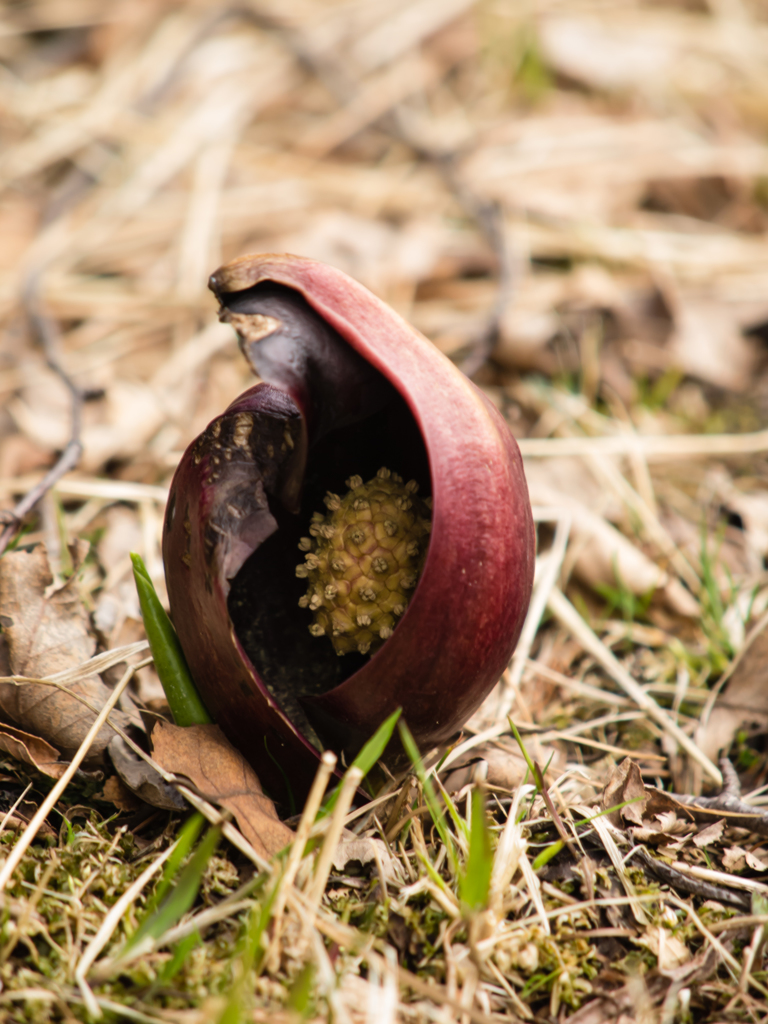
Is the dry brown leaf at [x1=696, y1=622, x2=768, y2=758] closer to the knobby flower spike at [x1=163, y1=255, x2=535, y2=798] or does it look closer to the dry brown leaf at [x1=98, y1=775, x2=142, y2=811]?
the knobby flower spike at [x1=163, y1=255, x2=535, y2=798]

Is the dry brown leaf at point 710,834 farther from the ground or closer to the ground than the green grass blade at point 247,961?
closer to the ground

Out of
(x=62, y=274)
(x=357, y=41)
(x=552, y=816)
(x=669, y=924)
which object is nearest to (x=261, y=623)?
(x=552, y=816)

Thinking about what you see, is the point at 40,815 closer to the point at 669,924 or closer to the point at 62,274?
the point at 669,924

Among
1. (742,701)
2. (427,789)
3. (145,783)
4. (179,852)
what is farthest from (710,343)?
(179,852)

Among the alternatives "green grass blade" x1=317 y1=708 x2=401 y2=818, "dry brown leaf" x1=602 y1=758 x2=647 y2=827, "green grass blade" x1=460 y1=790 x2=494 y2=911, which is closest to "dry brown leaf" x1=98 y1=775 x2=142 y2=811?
"green grass blade" x1=317 y1=708 x2=401 y2=818

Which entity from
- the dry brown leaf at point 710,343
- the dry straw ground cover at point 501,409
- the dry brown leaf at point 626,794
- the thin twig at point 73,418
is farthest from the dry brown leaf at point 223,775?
the dry brown leaf at point 710,343

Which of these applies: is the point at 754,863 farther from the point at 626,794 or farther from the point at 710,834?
the point at 626,794

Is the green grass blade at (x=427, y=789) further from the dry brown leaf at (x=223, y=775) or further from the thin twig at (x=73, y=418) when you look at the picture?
the thin twig at (x=73, y=418)
